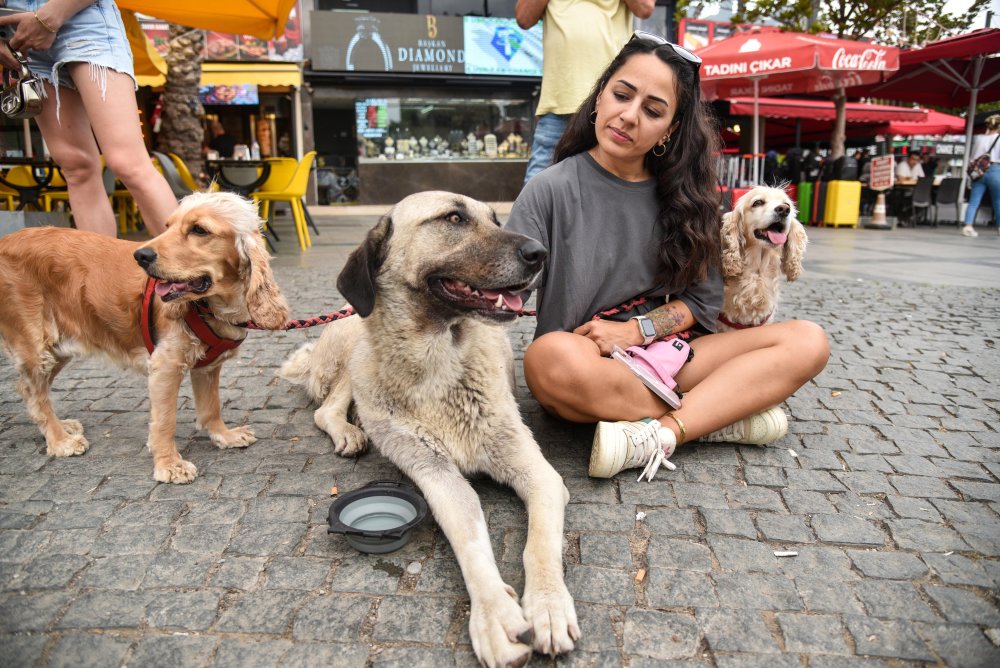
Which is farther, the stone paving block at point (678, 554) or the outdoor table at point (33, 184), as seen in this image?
the outdoor table at point (33, 184)

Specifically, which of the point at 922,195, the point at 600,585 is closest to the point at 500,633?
the point at 600,585

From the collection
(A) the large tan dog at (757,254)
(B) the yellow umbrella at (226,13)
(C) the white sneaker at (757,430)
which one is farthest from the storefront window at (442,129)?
(C) the white sneaker at (757,430)

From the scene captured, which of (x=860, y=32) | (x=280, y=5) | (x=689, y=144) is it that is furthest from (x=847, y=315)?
(x=860, y=32)

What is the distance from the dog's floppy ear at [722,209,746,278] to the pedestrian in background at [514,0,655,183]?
1.31 metres

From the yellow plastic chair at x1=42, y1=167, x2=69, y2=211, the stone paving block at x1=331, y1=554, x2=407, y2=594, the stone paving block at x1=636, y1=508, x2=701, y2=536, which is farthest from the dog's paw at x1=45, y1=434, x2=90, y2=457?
the yellow plastic chair at x1=42, y1=167, x2=69, y2=211

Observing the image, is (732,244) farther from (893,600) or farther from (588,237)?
(893,600)

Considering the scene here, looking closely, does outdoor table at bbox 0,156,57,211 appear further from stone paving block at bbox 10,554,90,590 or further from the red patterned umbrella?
the red patterned umbrella

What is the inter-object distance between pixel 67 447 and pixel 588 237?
2656mm

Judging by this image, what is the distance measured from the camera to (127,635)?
1.81 metres

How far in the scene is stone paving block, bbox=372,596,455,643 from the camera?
5.95 feet

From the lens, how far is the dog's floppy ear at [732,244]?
12.4 feet

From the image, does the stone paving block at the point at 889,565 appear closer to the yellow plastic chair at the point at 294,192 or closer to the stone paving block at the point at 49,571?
the stone paving block at the point at 49,571

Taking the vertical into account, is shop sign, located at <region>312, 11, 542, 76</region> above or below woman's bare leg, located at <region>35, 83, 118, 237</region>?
above

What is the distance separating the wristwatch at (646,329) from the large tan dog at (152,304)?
1.66 m
